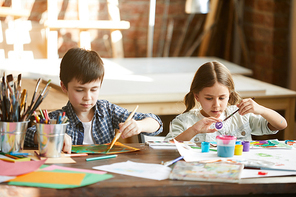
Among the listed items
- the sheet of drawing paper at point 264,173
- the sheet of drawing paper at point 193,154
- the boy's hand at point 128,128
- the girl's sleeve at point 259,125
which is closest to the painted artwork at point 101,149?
the boy's hand at point 128,128

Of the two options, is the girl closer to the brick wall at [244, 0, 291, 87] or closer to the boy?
the boy

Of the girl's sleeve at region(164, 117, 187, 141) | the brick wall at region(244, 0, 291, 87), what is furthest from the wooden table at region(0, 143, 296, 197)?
the brick wall at region(244, 0, 291, 87)

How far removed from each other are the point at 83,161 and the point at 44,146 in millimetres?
115

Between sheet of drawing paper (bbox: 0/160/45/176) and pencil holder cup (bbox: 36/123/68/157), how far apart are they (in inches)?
2.6

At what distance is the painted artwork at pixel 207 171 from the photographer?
886 mm

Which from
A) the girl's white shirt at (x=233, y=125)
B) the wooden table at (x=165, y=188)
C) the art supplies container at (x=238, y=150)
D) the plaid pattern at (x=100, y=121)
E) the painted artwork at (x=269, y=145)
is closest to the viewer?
the wooden table at (x=165, y=188)

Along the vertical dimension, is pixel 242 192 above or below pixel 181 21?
below

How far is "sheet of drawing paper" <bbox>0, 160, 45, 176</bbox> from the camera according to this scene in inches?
35.7

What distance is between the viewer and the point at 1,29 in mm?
2965

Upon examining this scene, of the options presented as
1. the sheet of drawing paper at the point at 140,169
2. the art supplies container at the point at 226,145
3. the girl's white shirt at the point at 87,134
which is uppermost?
the art supplies container at the point at 226,145

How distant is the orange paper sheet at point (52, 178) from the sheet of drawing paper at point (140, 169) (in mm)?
84

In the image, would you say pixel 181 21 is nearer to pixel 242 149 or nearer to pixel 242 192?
pixel 242 149

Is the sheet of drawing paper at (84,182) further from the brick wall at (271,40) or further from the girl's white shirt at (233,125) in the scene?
the brick wall at (271,40)

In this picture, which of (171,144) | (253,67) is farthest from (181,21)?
(171,144)
